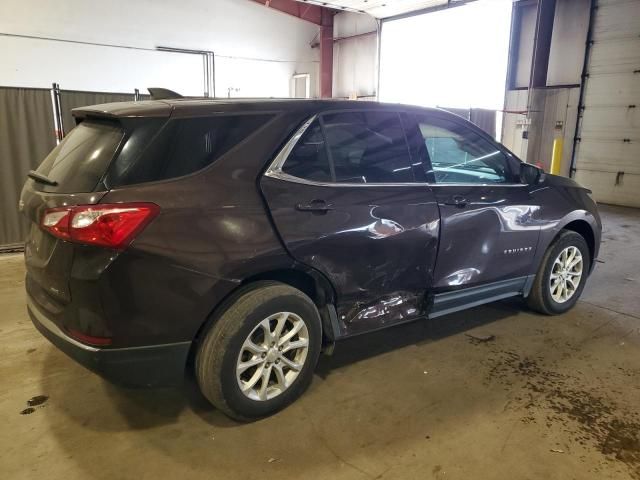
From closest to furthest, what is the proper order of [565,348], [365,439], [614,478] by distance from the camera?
[614,478] → [365,439] → [565,348]

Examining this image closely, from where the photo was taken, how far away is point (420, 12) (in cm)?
1338

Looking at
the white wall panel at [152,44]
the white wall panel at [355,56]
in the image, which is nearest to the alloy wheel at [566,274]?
the white wall panel at [152,44]

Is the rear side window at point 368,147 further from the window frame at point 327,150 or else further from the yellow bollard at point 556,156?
the yellow bollard at point 556,156

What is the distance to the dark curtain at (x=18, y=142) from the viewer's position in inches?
215

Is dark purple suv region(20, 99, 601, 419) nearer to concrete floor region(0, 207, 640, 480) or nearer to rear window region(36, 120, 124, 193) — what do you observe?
rear window region(36, 120, 124, 193)

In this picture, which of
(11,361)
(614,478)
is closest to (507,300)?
(614,478)

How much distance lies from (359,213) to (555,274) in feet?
7.22

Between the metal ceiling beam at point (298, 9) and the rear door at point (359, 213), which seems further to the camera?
the metal ceiling beam at point (298, 9)

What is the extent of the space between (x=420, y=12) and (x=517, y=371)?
12.6 metres

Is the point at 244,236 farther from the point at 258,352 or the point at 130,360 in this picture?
the point at 130,360

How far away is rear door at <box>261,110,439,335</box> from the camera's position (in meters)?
2.48

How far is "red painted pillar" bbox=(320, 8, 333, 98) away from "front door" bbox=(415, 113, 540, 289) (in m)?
15.0

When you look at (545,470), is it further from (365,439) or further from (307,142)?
(307,142)

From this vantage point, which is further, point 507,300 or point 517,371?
point 507,300
